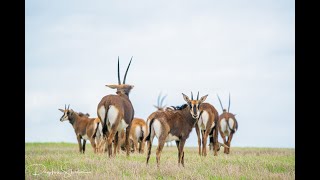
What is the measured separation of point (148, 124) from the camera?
13.2 meters

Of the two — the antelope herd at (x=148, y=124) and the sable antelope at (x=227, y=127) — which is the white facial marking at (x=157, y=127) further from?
the sable antelope at (x=227, y=127)

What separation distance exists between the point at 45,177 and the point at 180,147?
12.7 ft

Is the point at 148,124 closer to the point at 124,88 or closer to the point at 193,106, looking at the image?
the point at 193,106

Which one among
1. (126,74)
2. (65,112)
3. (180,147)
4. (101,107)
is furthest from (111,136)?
(65,112)

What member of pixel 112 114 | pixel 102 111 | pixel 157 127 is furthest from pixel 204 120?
pixel 157 127

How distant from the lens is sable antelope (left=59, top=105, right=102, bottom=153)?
21.4 metres

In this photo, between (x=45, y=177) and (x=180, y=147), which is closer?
(x=45, y=177)

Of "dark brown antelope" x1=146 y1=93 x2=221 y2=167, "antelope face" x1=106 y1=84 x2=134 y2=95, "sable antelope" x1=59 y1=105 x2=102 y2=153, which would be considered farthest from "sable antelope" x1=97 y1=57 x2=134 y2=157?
"sable antelope" x1=59 y1=105 x2=102 y2=153

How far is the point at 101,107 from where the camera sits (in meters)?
16.6

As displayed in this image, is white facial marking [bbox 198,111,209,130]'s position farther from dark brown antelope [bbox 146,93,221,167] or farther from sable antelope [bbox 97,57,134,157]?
dark brown antelope [bbox 146,93,221,167]
